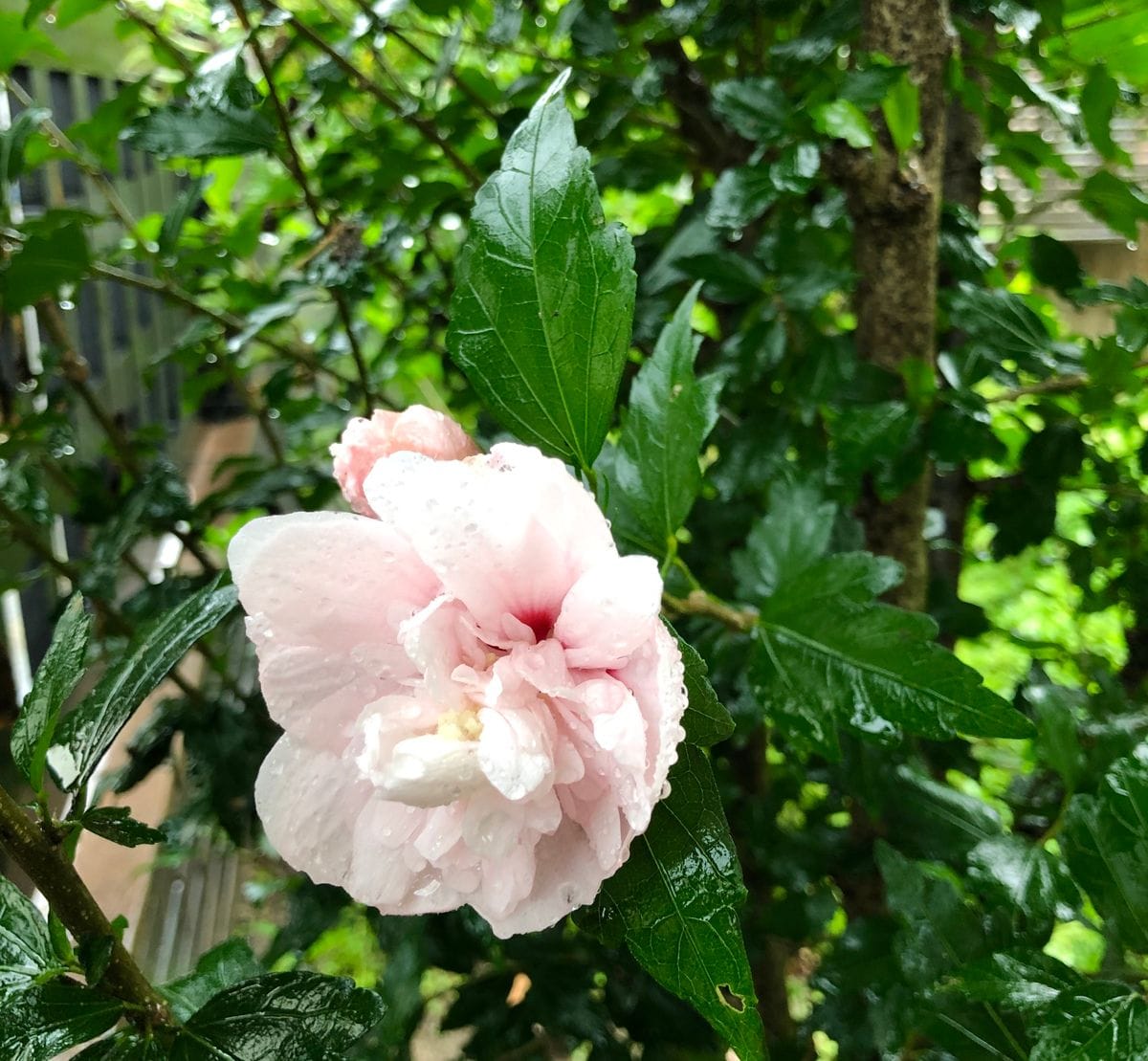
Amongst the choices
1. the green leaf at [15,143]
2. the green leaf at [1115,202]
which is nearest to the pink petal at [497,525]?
the green leaf at [1115,202]

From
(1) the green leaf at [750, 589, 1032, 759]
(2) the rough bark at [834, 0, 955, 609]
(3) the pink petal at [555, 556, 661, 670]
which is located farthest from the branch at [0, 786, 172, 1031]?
(2) the rough bark at [834, 0, 955, 609]

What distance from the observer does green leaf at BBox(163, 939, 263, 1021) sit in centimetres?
45

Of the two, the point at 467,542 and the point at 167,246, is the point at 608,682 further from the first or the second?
the point at 167,246

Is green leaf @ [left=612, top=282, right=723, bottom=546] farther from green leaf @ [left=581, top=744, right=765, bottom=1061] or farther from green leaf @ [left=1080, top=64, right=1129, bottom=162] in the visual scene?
green leaf @ [left=1080, top=64, right=1129, bottom=162]

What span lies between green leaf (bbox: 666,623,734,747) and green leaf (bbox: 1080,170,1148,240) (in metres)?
0.58

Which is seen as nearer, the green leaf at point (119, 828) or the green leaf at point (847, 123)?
the green leaf at point (119, 828)

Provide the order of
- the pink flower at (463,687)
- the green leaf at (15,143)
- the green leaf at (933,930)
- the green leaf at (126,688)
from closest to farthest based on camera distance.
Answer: the pink flower at (463,687) < the green leaf at (126,688) < the green leaf at (933,930) < the green leaf at (15,143)

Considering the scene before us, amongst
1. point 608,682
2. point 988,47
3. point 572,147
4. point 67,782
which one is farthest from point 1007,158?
point 67,782

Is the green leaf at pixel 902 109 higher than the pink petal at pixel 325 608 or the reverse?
higher

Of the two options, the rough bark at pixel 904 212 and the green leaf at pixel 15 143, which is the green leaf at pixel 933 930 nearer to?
the rough bark at pixel 904 212

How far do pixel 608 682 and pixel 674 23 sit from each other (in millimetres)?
624

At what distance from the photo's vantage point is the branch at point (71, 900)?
1.09 ft

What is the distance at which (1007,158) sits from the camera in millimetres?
795

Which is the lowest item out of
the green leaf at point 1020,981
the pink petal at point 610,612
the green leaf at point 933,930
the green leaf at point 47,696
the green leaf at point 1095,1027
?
the green leaf at point 933,930
